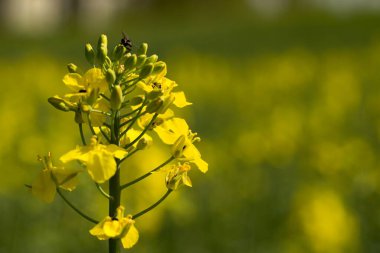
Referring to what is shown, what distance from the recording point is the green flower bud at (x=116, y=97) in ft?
5.18

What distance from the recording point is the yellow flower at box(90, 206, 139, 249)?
5.02ft

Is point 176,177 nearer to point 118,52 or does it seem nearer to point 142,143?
point 142,143

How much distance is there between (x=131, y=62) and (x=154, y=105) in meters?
0.13

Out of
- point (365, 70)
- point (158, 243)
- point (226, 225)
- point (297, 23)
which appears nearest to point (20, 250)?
point (158, 243)

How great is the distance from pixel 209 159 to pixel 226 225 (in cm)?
85

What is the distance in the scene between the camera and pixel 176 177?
5.69ft

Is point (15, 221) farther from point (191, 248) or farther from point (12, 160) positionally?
point (191, 248)

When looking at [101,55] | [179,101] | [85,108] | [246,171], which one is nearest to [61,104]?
[85,108]

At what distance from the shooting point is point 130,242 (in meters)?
1.56

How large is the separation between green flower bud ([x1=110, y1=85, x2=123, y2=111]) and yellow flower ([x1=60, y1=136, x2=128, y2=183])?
9 centimetres

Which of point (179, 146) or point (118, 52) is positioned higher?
point (118, 52)

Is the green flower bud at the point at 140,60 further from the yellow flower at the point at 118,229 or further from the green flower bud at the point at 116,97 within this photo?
the yellow flower at the point at 118,229

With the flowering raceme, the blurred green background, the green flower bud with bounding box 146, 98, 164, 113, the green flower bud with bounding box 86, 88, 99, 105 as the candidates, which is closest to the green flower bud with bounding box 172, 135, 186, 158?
the flowering raceme

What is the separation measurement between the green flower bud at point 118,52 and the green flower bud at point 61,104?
165mm
